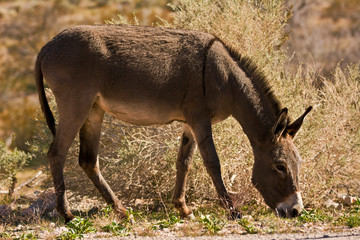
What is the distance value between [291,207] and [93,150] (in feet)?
8.41

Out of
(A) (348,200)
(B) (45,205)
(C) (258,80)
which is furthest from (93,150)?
(A) (348,200)

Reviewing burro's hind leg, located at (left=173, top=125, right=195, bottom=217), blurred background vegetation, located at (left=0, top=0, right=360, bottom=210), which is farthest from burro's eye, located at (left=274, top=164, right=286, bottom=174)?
burro's hind leg, located at (left=173, top=125, right=195, bottom=217)

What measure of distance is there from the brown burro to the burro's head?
12 millimetres

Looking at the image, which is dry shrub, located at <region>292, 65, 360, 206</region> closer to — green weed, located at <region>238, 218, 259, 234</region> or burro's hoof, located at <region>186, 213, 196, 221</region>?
burro's hoof, located at <region>186, 213, 196, 221</region>

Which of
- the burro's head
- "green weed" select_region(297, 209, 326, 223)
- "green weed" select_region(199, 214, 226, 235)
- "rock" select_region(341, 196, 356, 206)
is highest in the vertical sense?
the burro's head

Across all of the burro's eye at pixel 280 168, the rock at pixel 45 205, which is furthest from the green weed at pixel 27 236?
the burro's eye at pixel 280 168

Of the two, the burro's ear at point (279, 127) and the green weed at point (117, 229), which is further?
the burro's ear at point (279, 127)

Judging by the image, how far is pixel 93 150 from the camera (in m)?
7.31

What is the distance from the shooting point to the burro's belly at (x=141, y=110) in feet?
22.7

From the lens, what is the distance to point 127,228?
6.21 m

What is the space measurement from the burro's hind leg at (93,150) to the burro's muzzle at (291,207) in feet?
6.66

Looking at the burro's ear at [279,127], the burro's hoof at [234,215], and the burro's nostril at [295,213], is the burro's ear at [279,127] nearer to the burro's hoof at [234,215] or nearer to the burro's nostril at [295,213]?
the burro's nostril at [295,213]

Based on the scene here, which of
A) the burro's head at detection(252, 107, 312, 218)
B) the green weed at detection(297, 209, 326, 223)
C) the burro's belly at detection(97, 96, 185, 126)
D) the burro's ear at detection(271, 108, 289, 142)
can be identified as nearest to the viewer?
the green weed at detection(297, 209, 326, 223)

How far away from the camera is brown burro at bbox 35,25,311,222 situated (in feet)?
22.3
